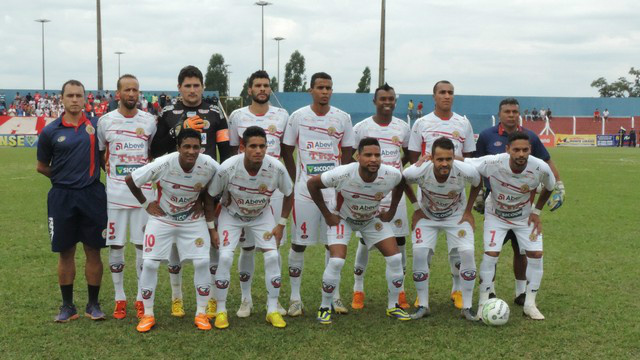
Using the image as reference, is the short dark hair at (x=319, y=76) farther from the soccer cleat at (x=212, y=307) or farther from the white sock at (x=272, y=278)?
the soccer cleat at (x=212, y=307)

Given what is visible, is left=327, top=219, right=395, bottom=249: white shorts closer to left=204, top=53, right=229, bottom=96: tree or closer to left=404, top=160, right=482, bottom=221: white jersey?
left=404, top=160, right=482, bottom=221: white jersey

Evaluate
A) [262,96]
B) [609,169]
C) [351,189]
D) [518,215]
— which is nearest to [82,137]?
[262,96]

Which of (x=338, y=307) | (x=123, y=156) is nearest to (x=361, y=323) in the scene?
(x=338, y=307)

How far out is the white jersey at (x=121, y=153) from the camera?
5.97 meters

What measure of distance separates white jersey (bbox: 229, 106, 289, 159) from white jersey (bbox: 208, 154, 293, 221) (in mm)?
425

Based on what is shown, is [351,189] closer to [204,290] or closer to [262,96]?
[262,96]

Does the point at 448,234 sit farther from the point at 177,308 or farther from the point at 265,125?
the point at 177,308

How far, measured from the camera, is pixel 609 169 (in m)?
23.0

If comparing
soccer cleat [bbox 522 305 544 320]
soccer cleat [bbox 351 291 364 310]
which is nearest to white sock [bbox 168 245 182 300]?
soccer cleat [bbox 351 291 364 310]

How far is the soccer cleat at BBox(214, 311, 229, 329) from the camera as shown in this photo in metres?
5.72

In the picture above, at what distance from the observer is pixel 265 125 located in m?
6.30

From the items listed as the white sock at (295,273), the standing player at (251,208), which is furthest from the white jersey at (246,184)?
the white sock at (295,273)

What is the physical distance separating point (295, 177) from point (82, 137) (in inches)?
84.6

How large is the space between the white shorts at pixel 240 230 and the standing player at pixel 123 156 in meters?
0.73
